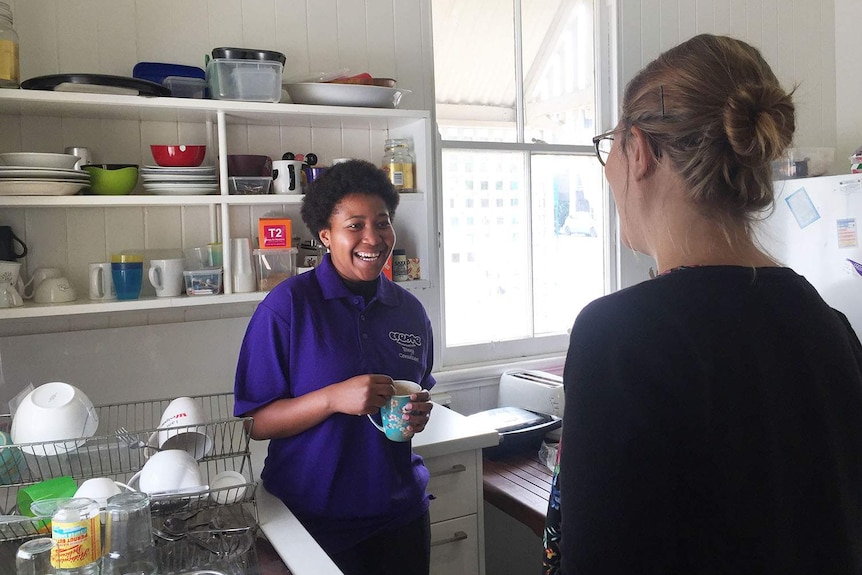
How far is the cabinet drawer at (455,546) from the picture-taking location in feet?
7.03

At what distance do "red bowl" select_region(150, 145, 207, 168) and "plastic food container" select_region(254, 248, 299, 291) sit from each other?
335mm

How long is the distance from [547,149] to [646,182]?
86.8 inches

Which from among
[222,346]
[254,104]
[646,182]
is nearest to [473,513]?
[222,346]

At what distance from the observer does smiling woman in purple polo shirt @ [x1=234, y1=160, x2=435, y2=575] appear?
63.8 inches

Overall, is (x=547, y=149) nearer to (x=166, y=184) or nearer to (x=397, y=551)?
(x=166, y=184)

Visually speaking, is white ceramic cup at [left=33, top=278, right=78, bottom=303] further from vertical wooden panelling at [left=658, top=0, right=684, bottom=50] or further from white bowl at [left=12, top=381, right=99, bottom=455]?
vertical wooden panelling at [left=658, top=0, right=684, bottom=50]

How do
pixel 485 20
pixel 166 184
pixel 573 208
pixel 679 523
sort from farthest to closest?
pixel 573 208 < pixel 485 20 < pixel 166 184 < pixel 679 523

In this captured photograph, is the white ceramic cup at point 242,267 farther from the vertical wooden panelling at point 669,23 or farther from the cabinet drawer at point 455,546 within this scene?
the vertical wooden panelling at point 669,23

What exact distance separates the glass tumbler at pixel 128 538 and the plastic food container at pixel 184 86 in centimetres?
131

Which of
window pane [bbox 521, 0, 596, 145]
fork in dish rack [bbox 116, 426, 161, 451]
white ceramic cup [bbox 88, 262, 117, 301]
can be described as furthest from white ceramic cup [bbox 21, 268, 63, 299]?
window pane [bbox 521, 0, 596, 145]

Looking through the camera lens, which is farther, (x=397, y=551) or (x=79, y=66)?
(x=79, y=66)

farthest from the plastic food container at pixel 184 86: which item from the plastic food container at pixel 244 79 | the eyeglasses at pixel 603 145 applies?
the eyeglasses at pixel 603 145

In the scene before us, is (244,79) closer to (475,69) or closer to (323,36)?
(323,36)

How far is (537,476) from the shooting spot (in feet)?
7.91
